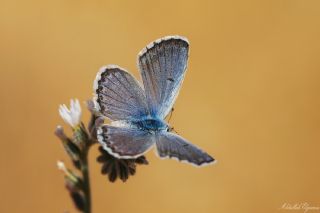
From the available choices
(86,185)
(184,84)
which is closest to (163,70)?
(86,185)

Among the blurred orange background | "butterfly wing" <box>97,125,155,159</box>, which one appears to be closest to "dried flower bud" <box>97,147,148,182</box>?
"butterfly wing" <box>97,125,155,159</box>

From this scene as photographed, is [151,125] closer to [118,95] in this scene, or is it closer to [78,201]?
[118,95]

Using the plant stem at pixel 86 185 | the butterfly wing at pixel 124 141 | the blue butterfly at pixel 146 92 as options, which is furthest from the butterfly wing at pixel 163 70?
the plant stem at pixel 86 185

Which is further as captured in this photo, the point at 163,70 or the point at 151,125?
the point at 163,70

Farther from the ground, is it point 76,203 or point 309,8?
point 309,8

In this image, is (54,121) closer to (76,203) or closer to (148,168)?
(148,168)

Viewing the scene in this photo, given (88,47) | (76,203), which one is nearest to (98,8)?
(88,47)

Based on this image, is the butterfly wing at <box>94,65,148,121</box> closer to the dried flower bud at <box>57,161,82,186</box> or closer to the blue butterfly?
the blue butterfly
